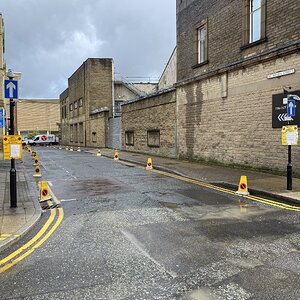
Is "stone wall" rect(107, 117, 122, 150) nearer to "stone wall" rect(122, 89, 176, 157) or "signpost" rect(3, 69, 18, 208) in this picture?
"stone wall" rect(122, 89, 176, 157)

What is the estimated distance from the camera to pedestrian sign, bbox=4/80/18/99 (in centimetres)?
833

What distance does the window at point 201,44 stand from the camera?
19578 millimetres

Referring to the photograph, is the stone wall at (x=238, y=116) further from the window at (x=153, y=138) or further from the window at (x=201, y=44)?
the window at (x=153, y=138)

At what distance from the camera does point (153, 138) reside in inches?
1035

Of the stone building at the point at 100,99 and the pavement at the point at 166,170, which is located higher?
the stone building at the point at 100,99

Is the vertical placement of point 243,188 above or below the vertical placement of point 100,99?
below

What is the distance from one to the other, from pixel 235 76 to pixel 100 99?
30881mm

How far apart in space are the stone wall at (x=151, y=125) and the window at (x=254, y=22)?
7575 millimetres

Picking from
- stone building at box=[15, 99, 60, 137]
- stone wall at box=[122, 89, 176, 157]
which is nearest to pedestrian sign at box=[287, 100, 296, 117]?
stone wall at box=[122, 89, 176, 157]

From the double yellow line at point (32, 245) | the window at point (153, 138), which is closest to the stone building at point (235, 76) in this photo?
the window at point (153, 138)

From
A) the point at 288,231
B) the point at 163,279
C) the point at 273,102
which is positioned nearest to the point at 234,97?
the point at 273,102

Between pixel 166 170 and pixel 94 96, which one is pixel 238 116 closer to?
pixel 166 170

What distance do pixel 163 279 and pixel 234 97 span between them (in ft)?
43.6

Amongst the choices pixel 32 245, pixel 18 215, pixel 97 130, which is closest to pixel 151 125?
pixel 97 130
